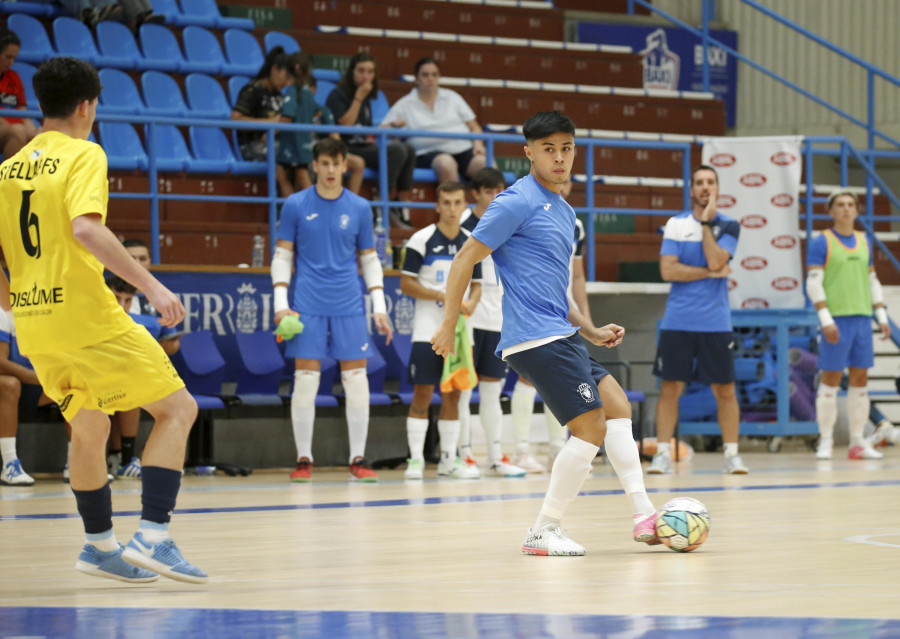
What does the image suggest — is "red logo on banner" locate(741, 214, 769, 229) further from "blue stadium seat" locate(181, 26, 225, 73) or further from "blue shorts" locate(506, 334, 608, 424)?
"blue shorts" locate(506, 334, 608, 424)

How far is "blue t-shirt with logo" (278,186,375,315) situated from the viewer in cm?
955

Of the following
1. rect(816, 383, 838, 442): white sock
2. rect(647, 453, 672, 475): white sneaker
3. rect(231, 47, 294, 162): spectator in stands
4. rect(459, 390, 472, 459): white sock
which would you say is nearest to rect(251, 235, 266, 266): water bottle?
rect(231, 47, 294, 162): spectator in stands

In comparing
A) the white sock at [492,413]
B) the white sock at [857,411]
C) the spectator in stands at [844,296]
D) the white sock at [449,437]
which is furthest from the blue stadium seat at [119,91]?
the white sock at [857,411]

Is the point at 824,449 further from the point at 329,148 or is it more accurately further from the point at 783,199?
the point at 329,148

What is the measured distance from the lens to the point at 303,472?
9.61 m

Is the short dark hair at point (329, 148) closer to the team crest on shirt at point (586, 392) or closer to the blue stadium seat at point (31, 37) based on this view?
the team crest on shirt at point (586, 392)

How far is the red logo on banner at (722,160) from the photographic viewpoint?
12.6 m

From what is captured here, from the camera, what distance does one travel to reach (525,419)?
10.6 meters

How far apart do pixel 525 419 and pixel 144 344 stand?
657 cm

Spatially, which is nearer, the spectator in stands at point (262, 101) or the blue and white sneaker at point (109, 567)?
the blue and white sneaker at point (109, 567)

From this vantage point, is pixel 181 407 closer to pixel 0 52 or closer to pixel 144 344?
pixel 144 344

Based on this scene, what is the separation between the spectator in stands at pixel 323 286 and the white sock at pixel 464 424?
0.94 meters

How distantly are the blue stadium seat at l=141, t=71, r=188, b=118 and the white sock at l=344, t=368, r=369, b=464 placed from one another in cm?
457

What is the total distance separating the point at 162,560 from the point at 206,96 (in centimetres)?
1017
